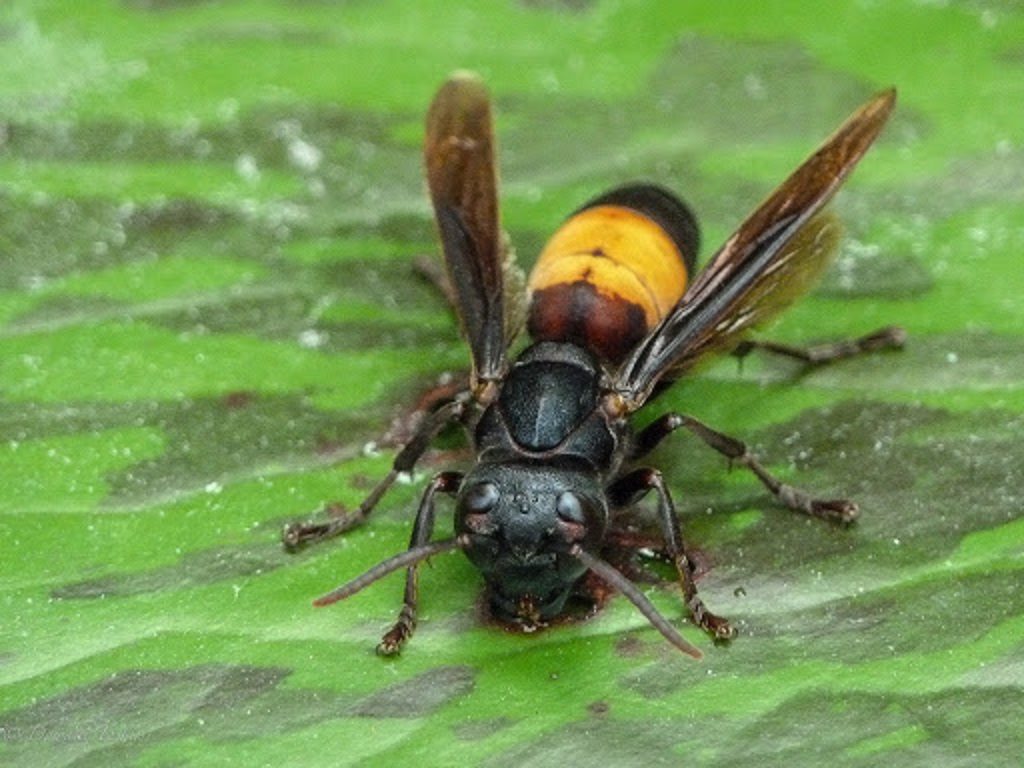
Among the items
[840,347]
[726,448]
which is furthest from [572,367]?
[840,347]

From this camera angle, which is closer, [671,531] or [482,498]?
[482,498]

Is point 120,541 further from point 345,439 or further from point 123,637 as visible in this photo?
point 345,439

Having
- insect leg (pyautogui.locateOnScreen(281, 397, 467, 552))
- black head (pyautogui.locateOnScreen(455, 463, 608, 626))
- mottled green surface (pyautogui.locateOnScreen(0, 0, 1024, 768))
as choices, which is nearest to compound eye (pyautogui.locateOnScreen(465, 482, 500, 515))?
black head (pyautogui.locateOnScreen(455, 463, 608, 626))

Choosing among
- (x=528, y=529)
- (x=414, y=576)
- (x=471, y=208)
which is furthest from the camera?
(x=471, y=208)

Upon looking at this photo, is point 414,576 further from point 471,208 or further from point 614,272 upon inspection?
point 614,272

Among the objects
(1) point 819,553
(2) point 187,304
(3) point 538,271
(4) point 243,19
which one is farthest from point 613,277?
(4) point 243,19

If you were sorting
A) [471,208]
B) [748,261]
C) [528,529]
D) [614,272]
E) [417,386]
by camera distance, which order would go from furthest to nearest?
[417,386], [614,272], [471,208], [748,261], [528,529]
